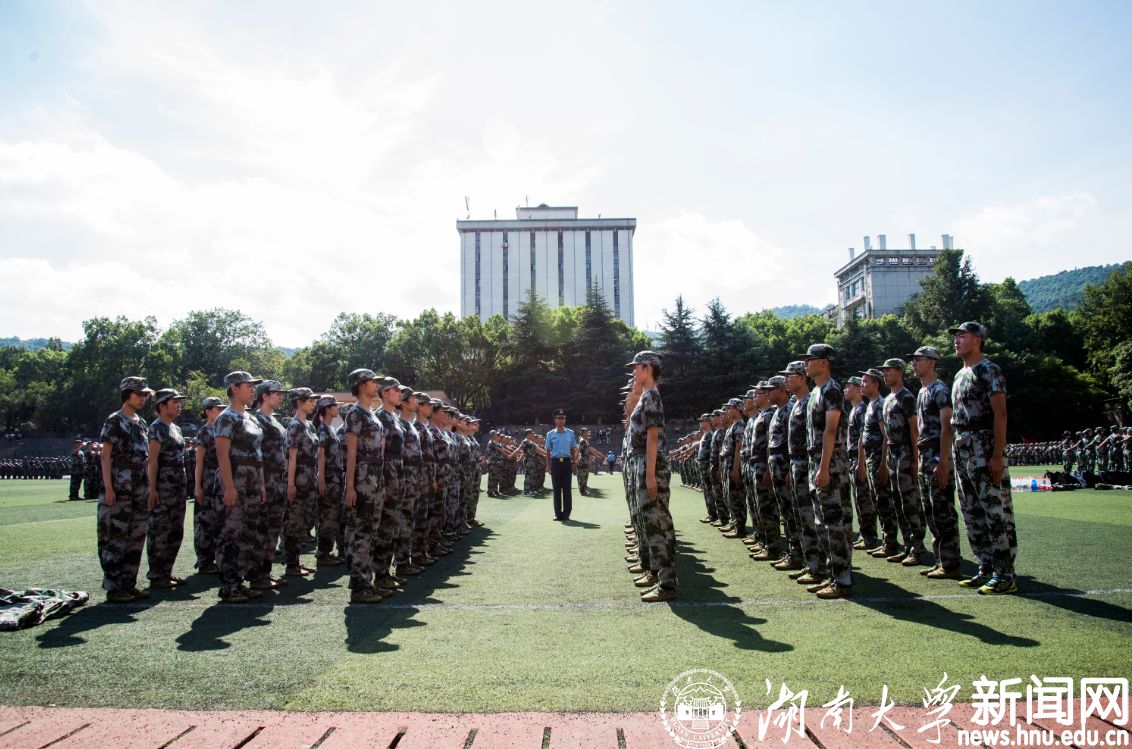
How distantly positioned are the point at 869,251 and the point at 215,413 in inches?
3271

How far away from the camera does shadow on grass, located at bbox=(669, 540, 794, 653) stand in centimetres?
426

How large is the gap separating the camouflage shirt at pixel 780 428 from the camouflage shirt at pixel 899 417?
3.88 ft

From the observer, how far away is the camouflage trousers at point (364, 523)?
19.9 ft

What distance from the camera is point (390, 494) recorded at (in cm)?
663

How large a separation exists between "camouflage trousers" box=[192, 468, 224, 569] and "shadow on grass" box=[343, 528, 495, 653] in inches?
92.8

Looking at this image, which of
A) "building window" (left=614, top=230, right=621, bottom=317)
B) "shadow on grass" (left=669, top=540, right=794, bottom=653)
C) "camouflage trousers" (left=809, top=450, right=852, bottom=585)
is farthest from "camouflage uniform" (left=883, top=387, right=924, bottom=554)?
"building window" (left=614, top=230, right=621, bottom=317)

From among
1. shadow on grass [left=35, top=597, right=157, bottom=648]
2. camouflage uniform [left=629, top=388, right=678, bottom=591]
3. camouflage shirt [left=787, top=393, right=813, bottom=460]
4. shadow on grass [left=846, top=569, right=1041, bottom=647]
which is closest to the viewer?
shadow on grass [left=846, top=569, right=1041, bottom=647]

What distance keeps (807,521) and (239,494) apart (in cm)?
558

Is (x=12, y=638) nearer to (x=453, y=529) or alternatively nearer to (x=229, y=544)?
(x=229, y=544)

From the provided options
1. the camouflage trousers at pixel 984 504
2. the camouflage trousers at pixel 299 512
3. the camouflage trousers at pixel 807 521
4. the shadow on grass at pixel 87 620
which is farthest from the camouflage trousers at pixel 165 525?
the camouflage trousers at pixel 984 504

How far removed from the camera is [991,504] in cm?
567

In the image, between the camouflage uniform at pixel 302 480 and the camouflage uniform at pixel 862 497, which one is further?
the camouflage uniform at pixel 862 497

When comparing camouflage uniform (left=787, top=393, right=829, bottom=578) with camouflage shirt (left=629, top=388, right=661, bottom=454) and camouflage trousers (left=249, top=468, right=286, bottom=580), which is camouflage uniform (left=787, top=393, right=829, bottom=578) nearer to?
camouflage shirt (left=629, top=388, right=661, bottom=454)

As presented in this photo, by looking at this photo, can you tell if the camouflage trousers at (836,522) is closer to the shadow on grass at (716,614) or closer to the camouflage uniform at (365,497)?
the shadow on grass at (716,614)
